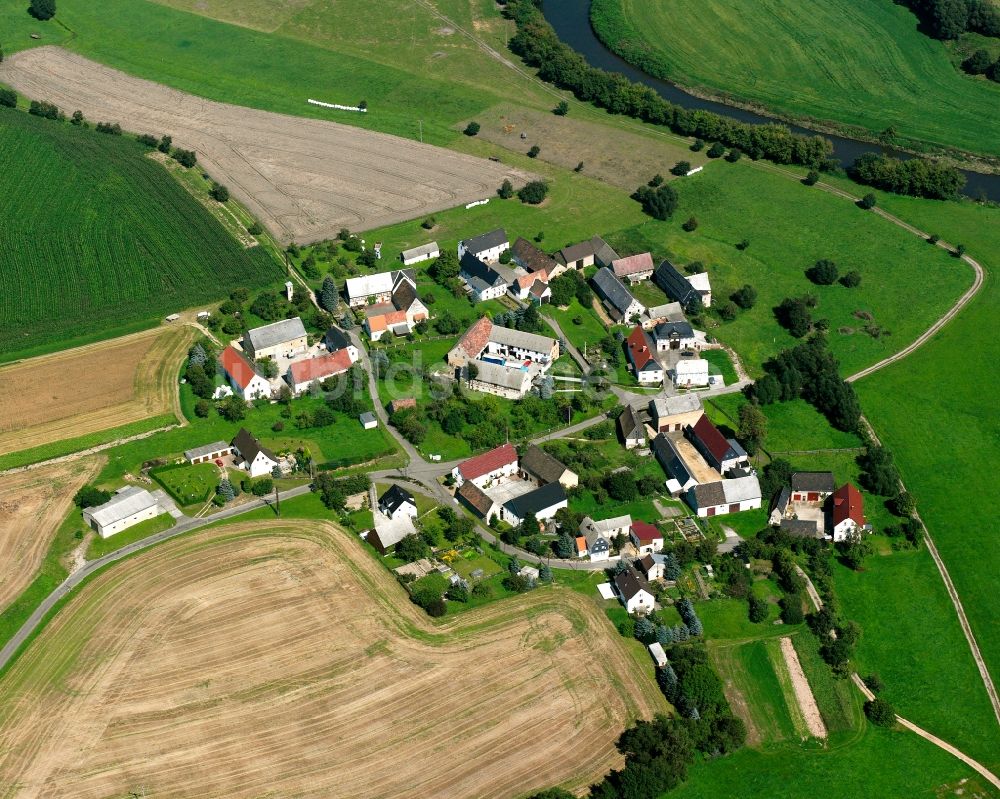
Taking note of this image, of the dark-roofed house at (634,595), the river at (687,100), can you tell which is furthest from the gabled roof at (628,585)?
the river at (687,100)

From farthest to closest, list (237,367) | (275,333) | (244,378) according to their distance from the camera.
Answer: (275,333)
(237,367)
(244,378)

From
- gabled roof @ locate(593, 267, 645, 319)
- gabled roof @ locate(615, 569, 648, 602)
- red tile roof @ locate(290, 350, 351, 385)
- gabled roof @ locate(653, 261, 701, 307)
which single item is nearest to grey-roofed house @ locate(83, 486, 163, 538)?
red tile roof @ locate(290, 350, 351, 385)

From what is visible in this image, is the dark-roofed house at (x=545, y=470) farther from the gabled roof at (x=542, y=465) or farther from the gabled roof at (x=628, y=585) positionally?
the gabled roof at (x=628, y=585)

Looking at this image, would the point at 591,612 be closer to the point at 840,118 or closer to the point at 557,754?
the point at 557,754

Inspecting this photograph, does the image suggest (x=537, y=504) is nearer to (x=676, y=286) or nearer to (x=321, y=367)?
Answer: (x=321, y=367)

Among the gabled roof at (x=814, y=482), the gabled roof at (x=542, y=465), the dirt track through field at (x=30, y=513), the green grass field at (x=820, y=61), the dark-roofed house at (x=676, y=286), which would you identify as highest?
the green grass field at (x=820, y=61)

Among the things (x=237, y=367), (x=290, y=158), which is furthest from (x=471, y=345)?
(x=290, y=158)

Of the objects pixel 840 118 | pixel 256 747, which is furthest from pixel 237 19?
pixel 256 747
